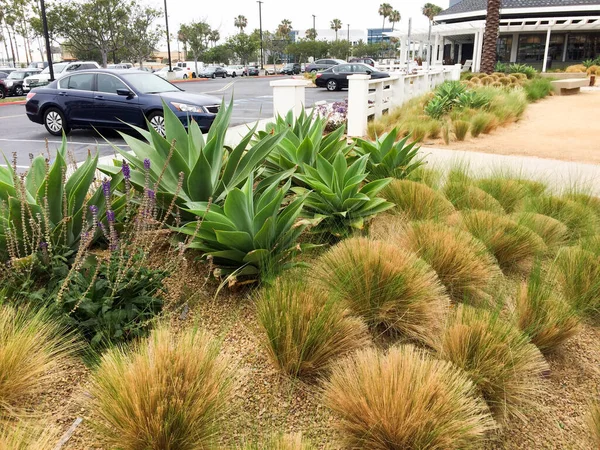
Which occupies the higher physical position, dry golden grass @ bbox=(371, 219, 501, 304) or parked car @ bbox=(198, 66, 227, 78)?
parked car @ bbox=(198, 66, 227, 78)

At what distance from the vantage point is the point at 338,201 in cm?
421

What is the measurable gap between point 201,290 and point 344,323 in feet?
3.41

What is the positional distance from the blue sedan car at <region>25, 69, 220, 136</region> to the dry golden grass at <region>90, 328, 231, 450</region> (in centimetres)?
1001

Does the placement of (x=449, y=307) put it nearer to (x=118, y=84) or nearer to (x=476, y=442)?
(x=476, y=442)

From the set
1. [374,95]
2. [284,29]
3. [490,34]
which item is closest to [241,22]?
[284,29]

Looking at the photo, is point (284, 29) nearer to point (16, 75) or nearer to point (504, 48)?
point (504, 48)

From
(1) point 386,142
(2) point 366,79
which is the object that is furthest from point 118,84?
(1) point 386,142

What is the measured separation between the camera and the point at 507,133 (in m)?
12.2

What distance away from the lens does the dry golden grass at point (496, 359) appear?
2580 millimetres

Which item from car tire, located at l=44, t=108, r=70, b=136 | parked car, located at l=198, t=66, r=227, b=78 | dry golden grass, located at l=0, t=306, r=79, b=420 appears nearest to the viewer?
dry golden grass, located at l=0, t=306, r=79, b=420

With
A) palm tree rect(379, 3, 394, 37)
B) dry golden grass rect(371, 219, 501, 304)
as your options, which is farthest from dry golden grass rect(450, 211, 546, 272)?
palm tree rect(379, 3, 394, 37)

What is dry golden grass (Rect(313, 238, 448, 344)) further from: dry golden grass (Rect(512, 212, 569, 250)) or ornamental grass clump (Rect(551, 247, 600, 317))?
dry golden grass (Rect(512, 212, 569, 250))

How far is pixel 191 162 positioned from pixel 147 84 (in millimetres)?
9572

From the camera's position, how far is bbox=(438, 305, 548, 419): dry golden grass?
258 cm
